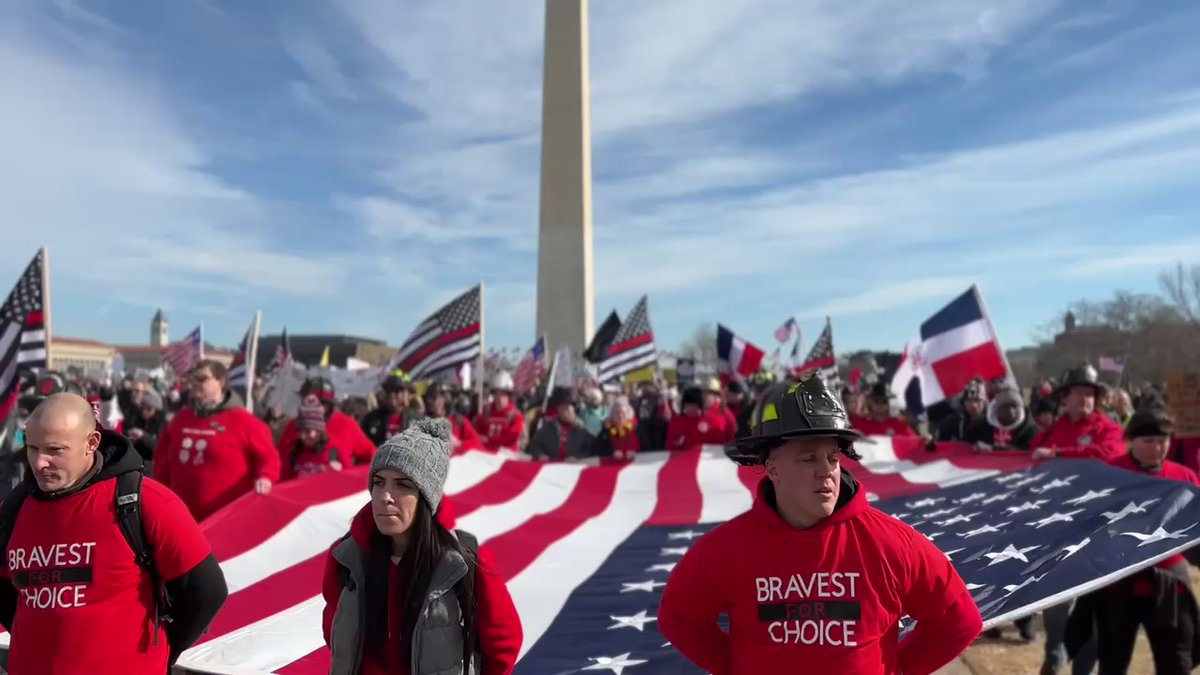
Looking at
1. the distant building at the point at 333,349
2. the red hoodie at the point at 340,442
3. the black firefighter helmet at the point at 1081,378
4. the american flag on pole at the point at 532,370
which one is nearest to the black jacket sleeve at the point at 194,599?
the red hoodie at the point at 340,442

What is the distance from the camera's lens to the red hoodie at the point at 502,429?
9.82m

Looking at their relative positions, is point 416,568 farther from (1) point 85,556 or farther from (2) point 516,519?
(2) point 516,519

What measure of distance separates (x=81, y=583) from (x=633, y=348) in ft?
36.3

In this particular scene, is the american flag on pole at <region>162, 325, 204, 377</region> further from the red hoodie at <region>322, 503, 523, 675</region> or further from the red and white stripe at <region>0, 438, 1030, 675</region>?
the red hoodie at <region>322, 503, 523, 675</region>

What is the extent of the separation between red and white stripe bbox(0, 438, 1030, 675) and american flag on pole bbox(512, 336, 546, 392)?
26.7ft

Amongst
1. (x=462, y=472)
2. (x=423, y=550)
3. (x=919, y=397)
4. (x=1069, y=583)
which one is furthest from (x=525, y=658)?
(x=919, y=397)

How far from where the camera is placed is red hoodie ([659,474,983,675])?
2012mm

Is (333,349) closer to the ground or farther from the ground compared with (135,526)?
farther from the ground

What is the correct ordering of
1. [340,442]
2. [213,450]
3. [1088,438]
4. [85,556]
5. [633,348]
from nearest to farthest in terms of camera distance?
[85,556], [213,450], [1088,438], [340,442], [633,348]

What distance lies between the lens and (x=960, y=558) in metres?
3.70

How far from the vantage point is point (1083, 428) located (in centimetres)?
545

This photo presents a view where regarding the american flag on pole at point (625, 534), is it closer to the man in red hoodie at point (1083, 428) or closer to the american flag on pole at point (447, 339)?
the man in red hoodie at point (1083, 428)

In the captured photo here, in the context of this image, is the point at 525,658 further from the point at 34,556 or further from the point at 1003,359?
the point at 1003,359

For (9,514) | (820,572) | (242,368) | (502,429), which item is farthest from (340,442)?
(242,368)
